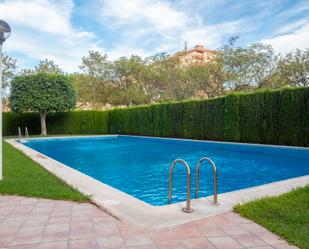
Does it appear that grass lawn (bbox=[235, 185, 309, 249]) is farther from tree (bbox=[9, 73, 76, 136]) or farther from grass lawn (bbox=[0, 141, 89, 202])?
tree (bbox=[9, 73, 76, 136])

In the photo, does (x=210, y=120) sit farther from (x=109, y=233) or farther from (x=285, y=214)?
(x=109, y=233)

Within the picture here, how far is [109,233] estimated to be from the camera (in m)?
3.27

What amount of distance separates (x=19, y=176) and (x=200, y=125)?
13171mm

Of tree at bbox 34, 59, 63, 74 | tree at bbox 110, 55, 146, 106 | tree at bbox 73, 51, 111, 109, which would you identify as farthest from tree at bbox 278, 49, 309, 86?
tree at bbox 34, 59, 63, 74

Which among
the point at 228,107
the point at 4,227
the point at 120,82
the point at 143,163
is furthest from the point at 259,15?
the point at 120,82

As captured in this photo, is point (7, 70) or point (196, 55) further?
point (196, 55)

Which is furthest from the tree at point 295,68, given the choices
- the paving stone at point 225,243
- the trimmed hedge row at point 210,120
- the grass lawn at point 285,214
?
the paving stone at point 225,243

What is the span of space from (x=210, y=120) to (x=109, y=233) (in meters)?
14.7

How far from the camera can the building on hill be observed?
31.2 metres

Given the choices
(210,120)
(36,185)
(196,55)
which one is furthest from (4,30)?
(196,55)

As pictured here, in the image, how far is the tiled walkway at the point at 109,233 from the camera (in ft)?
9.77

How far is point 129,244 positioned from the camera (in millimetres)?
2982

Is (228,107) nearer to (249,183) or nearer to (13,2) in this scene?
(249,183)

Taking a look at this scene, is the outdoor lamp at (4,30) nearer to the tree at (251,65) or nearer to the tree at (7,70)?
the tree at (251,65)
